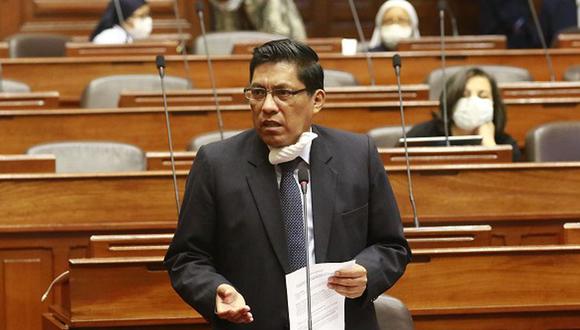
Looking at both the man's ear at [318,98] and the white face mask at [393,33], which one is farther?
the white face mask at [393,33]

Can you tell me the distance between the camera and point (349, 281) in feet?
6.26

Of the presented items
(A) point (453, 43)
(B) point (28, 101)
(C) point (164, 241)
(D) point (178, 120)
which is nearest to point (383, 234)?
(C) point (164, 241)

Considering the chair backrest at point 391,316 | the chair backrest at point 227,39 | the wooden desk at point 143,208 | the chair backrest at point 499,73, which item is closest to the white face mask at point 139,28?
the chair backrest at point 227,39

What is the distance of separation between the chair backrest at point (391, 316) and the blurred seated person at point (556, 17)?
3.86 metres

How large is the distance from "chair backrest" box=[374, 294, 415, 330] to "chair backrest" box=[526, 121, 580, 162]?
175cm

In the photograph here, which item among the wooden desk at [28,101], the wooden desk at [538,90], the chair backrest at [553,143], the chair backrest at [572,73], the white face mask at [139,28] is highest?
the white face mask at [139,28]

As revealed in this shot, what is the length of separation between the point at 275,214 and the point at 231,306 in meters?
0.17

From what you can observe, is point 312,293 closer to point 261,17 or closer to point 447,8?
point 447,8

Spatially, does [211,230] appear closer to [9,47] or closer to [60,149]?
[60,149]

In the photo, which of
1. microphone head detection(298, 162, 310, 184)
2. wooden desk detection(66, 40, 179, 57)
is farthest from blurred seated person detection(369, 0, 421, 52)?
microphone head detection(298, 162, 310, 184)

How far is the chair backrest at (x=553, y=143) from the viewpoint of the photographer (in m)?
3.94

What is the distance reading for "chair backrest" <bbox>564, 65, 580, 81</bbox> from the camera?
4863 mm

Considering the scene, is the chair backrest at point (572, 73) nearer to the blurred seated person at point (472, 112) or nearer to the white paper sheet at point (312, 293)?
the blurred seated person at point (472, 112)

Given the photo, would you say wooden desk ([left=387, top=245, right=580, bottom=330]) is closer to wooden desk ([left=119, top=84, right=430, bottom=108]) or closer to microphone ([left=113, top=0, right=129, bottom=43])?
wooden desk ([left=119, top=84, right=430, bottom=108])
